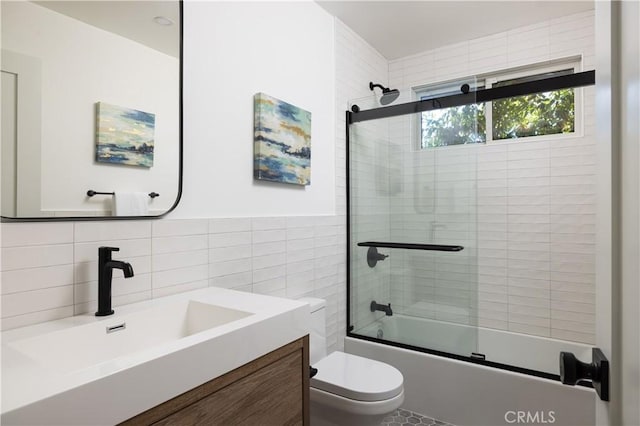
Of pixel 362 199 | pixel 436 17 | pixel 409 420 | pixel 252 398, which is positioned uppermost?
pixel 436 17

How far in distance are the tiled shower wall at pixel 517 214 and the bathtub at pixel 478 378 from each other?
111 mm

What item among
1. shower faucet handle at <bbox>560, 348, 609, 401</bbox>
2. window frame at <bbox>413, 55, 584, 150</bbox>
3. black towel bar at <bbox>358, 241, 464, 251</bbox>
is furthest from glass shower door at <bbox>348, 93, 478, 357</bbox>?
shower faucet handle at <bbox>560, 348, 609, 401</bbox>

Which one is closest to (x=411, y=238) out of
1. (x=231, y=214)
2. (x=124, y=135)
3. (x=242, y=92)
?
(x=231, y=214)

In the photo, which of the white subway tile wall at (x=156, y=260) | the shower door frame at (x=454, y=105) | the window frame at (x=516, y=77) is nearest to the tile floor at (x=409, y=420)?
the shower door frame at (x=454, y=105)

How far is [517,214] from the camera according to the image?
2713 mm

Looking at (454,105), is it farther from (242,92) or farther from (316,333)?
(316,333)

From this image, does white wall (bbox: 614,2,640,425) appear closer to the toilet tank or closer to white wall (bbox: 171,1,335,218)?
white wall (bbox: 171,1,335,218)

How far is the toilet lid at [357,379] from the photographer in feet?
5.32

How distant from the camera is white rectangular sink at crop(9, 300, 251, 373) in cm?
96

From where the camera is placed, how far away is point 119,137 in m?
1.28

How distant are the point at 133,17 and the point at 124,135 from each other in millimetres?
448

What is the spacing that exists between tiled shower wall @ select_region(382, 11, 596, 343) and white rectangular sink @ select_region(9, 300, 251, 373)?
159 centimetres

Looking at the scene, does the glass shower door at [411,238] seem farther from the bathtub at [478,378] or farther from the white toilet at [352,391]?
the white toilet at [352,391]

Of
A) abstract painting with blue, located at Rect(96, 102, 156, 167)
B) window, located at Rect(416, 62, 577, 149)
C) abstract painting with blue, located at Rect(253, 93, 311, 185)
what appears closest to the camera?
abstract painting with blue, located at Rect(96, 102, 156, 167)
